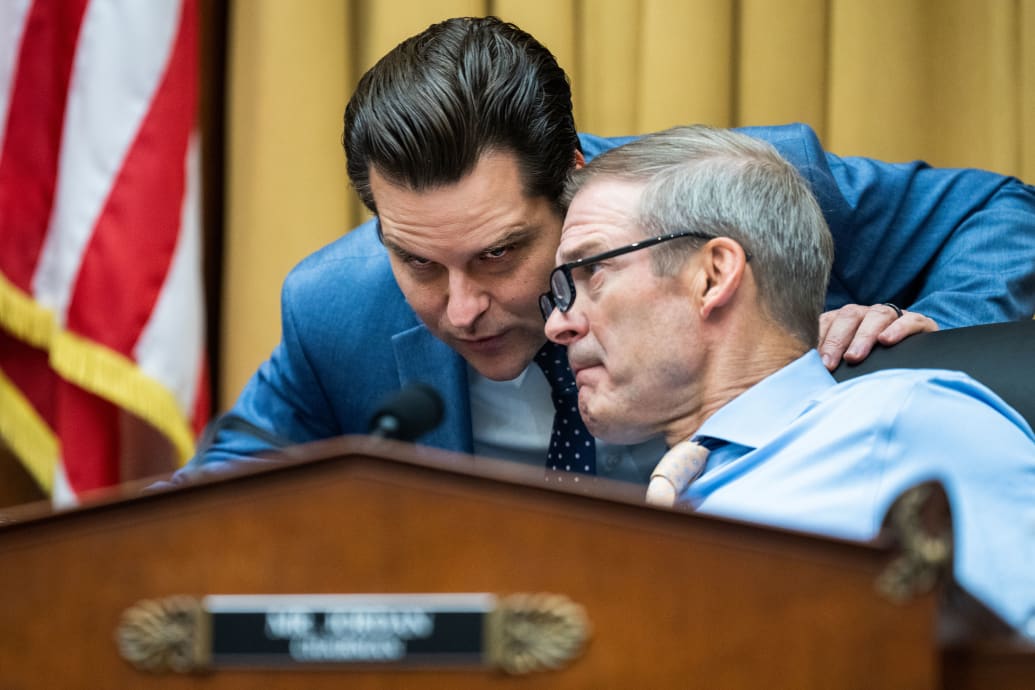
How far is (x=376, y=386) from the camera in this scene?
6.43 feet

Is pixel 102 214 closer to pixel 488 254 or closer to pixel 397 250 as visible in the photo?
pixel 397 250

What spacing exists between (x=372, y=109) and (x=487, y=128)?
0.16 metres

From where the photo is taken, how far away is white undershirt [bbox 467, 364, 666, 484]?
1894mm

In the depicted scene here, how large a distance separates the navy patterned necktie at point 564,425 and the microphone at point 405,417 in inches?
33.8

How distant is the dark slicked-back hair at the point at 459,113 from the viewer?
158cm

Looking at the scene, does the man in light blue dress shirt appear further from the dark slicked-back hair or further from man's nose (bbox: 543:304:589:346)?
the dark slicked-back hair

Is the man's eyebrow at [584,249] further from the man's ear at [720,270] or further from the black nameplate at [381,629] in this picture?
the black nameplate at [381,629]

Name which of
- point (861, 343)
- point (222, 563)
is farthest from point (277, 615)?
point (861, 343)

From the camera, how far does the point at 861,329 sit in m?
1.54

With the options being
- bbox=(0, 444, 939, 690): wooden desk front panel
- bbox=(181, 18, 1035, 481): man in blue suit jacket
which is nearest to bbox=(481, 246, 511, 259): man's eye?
bbox=(181, 18, 1035, 481): man in blue suit jacket

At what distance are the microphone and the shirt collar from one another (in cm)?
52

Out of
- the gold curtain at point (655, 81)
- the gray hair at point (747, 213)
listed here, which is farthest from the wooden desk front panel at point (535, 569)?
the gold curtain at point (655, 81)

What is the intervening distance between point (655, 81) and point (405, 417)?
5.35 feet

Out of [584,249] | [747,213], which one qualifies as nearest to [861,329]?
[747,213]
